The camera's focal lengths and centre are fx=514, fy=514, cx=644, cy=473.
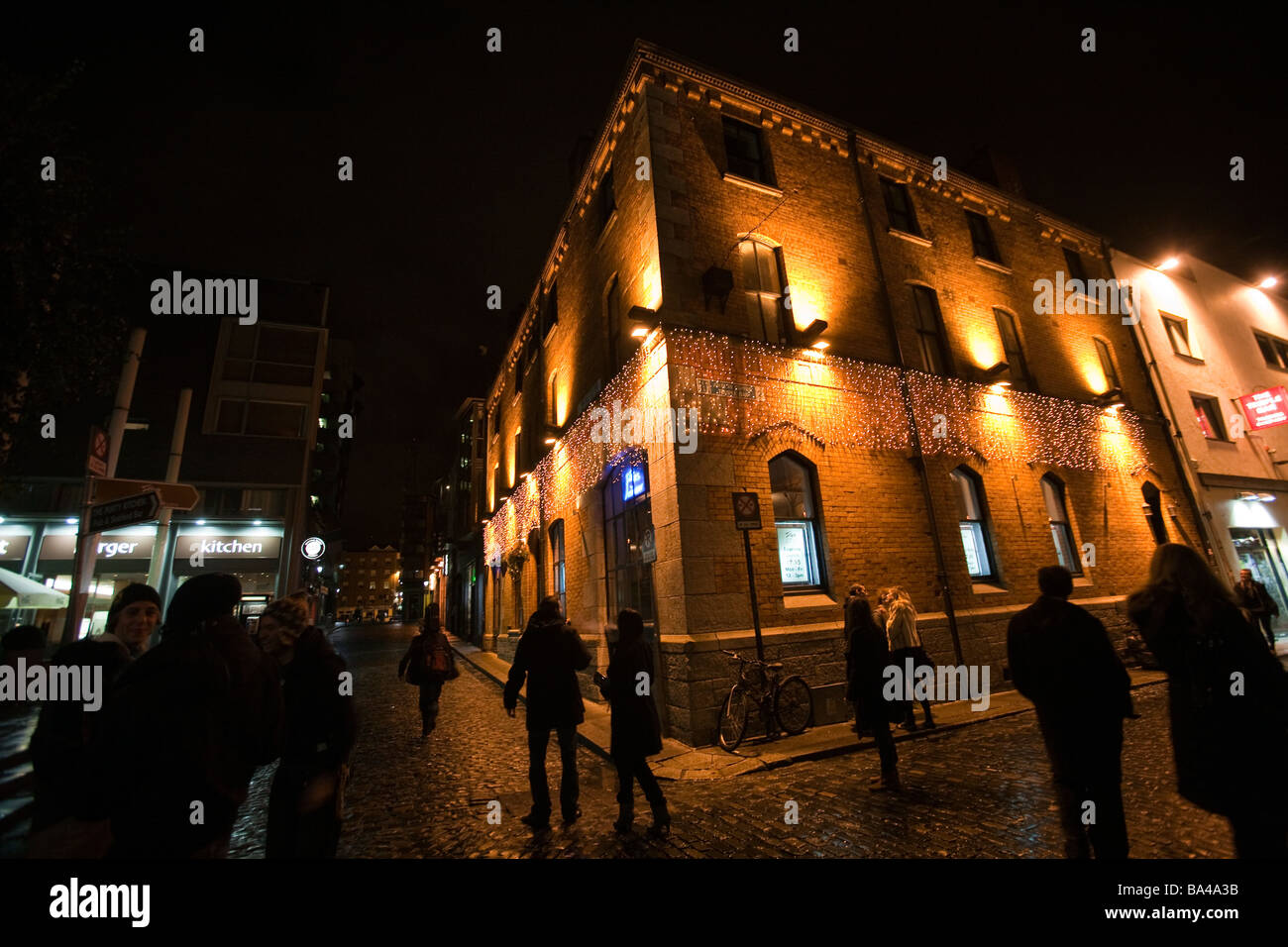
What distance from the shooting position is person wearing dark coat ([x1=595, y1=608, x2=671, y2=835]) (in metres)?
4.38

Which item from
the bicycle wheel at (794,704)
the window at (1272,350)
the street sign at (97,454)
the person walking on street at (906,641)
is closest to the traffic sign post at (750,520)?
the bicycle wheel at (794,704)

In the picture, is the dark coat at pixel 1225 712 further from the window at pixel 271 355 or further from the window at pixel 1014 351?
the window at pixel 271 355

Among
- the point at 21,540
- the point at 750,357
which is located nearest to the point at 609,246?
the point at 750,357

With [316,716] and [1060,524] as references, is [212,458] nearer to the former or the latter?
[316,716]

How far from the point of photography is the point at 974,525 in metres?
10.7

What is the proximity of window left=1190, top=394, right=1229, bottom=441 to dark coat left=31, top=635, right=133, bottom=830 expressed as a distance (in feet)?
76.1

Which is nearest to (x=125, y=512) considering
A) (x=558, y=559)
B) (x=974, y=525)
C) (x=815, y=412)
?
(x=558, y=559)

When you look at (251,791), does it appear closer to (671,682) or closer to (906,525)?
(671,682)

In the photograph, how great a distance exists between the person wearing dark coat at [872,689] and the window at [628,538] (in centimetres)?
397

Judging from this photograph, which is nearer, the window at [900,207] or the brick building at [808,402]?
the brick building at [808,402]

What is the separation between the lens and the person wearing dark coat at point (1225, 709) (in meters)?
2.33

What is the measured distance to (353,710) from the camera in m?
3.28
